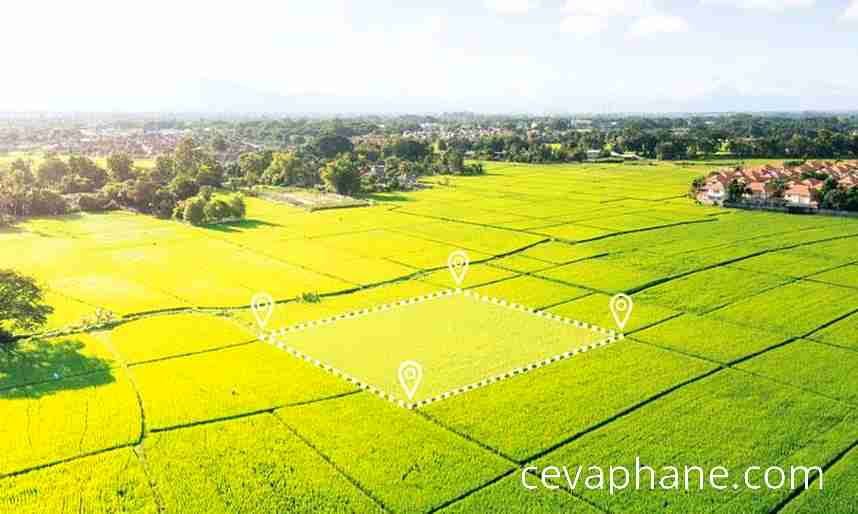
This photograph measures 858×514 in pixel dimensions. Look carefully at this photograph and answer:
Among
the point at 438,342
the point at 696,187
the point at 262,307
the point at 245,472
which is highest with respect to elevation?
the point at 696,187

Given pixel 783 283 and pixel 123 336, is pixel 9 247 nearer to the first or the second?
pixel 123 336

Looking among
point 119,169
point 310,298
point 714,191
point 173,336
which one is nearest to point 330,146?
point 119,169

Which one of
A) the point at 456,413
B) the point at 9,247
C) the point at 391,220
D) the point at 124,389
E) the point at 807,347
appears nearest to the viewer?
the point at 456,413

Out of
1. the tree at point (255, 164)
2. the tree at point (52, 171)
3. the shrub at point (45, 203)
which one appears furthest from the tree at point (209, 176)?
the shrub at point (45, 203)

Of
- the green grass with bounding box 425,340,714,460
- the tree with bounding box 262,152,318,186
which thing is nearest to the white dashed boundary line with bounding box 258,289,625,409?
the green grass with bounding box 425,340,714,460

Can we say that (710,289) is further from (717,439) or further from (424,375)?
(424,375)

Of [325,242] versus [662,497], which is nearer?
[662,497]

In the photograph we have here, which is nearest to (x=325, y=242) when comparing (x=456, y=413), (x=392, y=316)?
(x=392, y=316)
